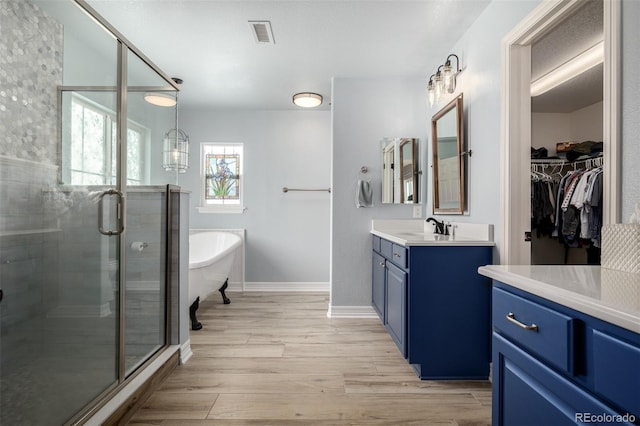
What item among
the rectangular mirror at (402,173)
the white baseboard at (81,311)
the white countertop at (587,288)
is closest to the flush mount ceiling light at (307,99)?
the rectangular mirror at (402,173)

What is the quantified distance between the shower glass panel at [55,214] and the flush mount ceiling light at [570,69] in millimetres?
3449

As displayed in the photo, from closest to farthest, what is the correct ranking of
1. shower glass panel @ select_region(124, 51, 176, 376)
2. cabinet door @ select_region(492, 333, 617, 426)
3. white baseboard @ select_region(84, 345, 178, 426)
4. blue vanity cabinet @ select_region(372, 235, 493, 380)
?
cabinet door @ select_region(492, 333, 617, 426), white baseboard @ select_region(84, 345, 178, 426), shower glass panel @ select_region(124, 51, 176, 376), blue vanity cabinet @ select_region(372, 235, 493, 380)

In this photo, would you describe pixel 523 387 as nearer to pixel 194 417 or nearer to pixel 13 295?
pixel 194 417

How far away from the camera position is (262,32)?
2.34m

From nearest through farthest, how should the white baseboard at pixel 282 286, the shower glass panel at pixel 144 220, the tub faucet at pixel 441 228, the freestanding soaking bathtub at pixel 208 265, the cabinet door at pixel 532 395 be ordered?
the cabinet door at pixel 532 395 < the shower glass panel at pixel 144 220 < the tub faucet at pixel 441 228 < the freestanding soaking bathtub at pixel 208 265 < the white baseboard at pixel 282 286

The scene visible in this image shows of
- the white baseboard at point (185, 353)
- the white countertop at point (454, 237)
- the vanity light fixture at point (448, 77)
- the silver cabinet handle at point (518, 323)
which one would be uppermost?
the vanity light fixture at point (448, 77)

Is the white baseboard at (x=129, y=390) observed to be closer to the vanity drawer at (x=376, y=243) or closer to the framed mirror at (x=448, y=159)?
the vanity drawer at (x=376, y=243)

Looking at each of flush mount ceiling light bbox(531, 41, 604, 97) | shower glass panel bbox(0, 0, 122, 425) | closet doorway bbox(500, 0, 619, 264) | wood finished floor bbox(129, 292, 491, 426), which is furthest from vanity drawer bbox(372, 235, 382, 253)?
flush mount ceiling light bbox(531, 41, 604, 97)

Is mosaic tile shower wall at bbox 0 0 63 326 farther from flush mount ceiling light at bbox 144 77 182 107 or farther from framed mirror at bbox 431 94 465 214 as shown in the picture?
framed mirror at bbox 431 94 465 214

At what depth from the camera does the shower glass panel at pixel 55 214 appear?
1.13 m

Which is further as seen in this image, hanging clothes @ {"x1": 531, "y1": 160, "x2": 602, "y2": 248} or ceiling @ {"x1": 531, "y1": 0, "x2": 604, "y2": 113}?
hanging clothes @ {"x1": 531, "y1": 160, "x2": 602, "y2": 248}

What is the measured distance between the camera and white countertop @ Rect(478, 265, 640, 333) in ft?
2.06

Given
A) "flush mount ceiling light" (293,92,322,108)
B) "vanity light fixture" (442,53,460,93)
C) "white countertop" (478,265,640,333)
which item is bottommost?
"white countertop" (478,265,640,333)

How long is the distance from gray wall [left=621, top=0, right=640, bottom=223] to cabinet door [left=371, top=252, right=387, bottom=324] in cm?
164
